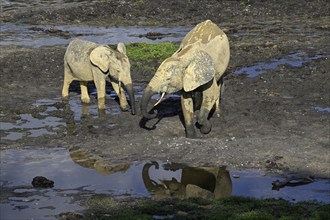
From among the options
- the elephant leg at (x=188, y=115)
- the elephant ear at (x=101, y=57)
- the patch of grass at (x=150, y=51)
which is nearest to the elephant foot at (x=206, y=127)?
the elephant leg at (x=188, y=115)

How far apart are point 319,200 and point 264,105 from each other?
22.4 ft

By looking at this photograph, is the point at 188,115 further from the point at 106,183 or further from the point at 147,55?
the point at 147,55

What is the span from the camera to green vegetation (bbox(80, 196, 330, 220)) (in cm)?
1403

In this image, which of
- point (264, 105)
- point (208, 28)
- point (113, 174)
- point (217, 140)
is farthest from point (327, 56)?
→ point (113, 174)

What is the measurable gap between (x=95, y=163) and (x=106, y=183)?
1.41 metres

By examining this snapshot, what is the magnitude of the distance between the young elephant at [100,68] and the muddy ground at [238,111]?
0.71m

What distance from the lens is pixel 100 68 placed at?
21.3 metres

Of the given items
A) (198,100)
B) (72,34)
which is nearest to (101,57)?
(198,100)

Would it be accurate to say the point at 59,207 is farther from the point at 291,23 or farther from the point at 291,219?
the point at 291,23

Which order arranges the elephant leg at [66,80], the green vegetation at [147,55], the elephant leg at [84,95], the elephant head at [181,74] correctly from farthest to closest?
the green vegetation at [147,55], the elephant leg at [66,80], the elephant leg at [84,95], the elephant head at [181,74]

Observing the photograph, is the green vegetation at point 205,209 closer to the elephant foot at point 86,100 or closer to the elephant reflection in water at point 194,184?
the elephant reflection in water at point 194,184

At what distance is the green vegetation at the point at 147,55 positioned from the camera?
2637 cm

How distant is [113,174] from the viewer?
16906 mm

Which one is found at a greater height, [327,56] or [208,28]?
[208,28]
